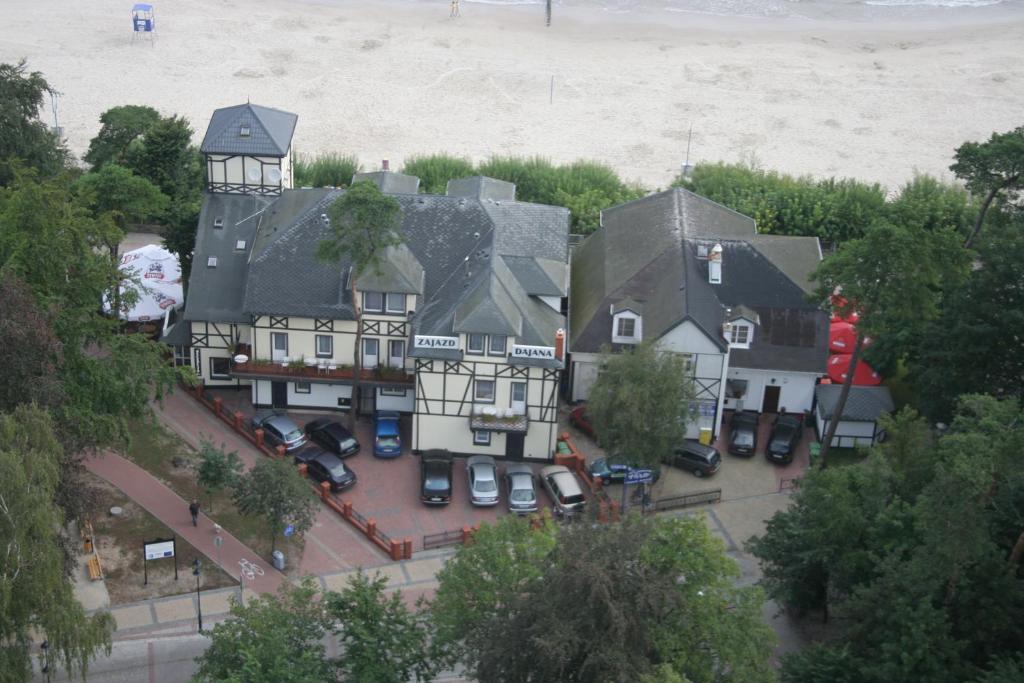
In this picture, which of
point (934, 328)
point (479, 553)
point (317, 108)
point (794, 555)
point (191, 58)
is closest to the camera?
point (479, 553)

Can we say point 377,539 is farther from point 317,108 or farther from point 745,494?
point 317,108

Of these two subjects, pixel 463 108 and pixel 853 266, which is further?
pixel 463 108

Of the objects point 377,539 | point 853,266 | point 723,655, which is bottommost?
point 377,539

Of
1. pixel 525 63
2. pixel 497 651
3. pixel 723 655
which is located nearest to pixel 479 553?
pixel 497 651

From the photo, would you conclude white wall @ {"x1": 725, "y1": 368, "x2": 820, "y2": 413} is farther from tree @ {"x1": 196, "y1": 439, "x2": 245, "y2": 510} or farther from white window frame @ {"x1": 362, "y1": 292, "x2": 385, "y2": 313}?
tree @ {"x1": 196, "y1": 439, "x2": 245, "y2": 510}

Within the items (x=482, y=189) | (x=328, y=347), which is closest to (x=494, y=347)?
(x=328, y=347)

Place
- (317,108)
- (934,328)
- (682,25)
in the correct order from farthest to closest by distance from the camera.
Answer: (682,25) < (317,108) < (934,328)

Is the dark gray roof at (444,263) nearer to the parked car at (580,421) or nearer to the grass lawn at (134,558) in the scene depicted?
the parked car at (580,421)
